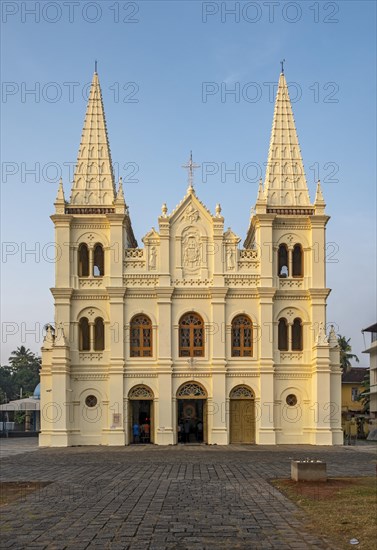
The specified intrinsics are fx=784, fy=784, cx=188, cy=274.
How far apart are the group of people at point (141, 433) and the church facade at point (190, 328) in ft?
0.18

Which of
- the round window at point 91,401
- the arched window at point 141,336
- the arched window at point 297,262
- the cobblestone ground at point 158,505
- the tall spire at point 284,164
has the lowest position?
the cobblestone ground at point 158,505

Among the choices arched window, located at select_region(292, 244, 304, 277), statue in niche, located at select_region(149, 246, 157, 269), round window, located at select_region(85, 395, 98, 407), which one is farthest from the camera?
arched window, located at select_region(292, 244, 304, 277)

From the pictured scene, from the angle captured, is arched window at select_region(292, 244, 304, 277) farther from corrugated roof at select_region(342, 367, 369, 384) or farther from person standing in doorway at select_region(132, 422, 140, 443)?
corrugated roof at select_region(342, 367, 369, 384)

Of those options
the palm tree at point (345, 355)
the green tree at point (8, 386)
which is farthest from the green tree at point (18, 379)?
the palm tree at point (345, 355)

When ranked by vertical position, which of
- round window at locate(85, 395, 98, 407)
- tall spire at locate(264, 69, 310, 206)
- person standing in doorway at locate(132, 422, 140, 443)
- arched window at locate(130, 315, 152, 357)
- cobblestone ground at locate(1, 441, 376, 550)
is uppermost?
tall spire at locate(264, 69, 310, 206)

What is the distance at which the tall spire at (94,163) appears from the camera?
44.5m

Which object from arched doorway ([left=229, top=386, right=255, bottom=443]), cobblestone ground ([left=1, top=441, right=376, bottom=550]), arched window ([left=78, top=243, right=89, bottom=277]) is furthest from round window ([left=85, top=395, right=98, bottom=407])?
cobblestone ground ([left=1, top=441, right=376, bottom=550])

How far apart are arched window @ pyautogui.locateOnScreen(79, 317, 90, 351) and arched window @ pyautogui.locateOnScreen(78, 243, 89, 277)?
261 centimetres

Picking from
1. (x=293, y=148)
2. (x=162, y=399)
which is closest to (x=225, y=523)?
(x=162, y=399)

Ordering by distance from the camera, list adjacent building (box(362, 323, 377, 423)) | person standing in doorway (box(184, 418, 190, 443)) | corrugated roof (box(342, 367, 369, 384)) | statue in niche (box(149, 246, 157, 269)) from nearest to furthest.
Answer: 1. statue in niche (box(149, 246, 157, 269))
2. person standing in doorway (box(184, 418, 190, 443))
3. adjacent building (box(362, 323, 377, 423))
4. corrugated roof (box(342, 367, 369, 384))

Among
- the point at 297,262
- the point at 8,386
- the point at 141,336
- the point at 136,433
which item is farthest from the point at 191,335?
the point at 8,386

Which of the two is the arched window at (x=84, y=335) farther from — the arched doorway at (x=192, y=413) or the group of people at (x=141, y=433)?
the arched doorway at (x=192, y=413)

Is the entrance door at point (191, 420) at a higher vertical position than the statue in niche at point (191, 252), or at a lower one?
lower

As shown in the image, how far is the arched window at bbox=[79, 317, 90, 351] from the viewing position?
43625 mm
